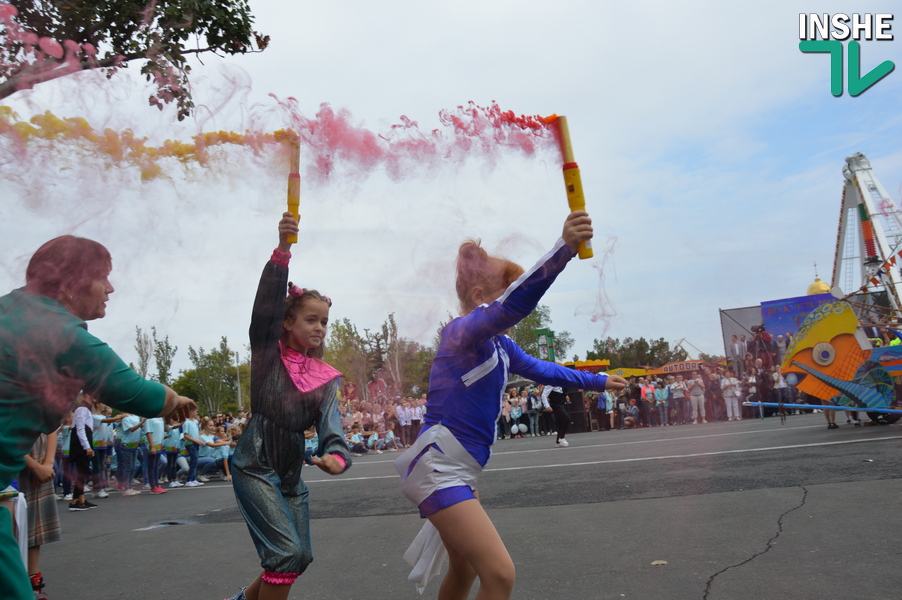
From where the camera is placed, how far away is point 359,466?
14.2 meters

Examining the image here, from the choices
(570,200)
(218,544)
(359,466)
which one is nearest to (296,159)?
(570,200)

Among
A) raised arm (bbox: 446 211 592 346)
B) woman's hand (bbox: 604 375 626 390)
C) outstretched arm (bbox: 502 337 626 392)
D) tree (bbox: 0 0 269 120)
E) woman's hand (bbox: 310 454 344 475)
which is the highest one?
tree (bbox: 0 0 269 120)

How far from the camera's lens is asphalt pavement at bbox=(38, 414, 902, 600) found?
4211 mm

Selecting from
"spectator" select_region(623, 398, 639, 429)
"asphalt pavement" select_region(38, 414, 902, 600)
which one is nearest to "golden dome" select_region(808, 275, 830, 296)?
"spectator" select_region(623, 398, 639, 429)

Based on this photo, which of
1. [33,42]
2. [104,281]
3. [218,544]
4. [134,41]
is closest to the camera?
[104,281]

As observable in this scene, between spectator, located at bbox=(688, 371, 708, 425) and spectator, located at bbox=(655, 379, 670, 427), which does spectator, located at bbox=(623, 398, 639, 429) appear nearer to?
spectator, located at bbox=(655, 379, 670, 427)

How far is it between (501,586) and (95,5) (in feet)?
15.6

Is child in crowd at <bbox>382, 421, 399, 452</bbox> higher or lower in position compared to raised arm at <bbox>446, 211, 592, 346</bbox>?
lower

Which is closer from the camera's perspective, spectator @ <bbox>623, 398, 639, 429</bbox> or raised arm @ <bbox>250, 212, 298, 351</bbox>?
raised arm @ <bbox>250, 212, 298, 351</bbox>

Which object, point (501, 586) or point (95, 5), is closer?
point (501, 586)

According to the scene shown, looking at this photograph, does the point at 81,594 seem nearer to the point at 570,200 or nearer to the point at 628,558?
the point at 628,558

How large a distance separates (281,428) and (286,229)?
955 mm

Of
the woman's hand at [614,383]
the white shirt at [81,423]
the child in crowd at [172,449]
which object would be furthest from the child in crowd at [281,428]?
the child in crowd at [172,449]

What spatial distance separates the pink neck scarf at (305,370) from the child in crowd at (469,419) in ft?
1.98
